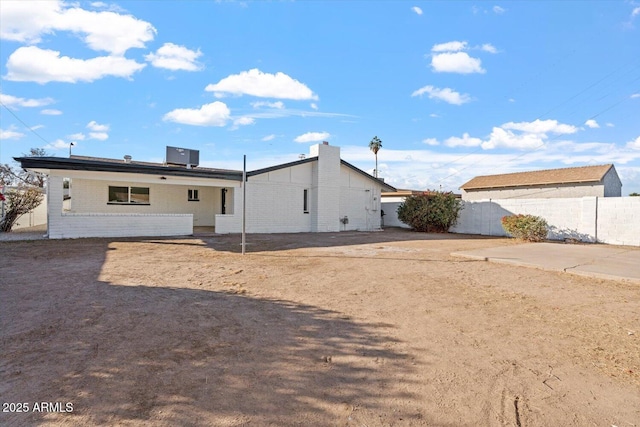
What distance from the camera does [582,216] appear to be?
51.5 ft

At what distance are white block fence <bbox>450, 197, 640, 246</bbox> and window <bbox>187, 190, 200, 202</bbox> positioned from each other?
16638mm

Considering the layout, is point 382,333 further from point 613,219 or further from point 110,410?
point 613,219

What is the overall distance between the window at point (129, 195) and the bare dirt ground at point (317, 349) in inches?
462

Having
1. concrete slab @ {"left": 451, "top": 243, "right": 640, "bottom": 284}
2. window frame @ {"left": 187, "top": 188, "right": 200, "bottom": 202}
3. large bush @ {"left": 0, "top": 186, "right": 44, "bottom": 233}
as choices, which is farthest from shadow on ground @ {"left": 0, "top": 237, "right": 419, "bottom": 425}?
window frame @ {"left": 187, "top": 188, "right": 200, "bottom": 202}

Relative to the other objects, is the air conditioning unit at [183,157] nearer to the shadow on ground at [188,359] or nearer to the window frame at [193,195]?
the window frame at [193,195]

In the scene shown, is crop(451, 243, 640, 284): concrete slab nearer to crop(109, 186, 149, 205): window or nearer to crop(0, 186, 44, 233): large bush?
crop(109, 186, 149, 205): window

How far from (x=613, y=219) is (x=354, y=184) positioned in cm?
1287

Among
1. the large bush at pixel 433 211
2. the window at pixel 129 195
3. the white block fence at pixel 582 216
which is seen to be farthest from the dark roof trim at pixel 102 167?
the white block fence at pixel 582 216

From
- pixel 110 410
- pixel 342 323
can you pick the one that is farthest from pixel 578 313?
pixel 110 410

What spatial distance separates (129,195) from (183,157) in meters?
3.52

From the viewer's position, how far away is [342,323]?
478 centimetres

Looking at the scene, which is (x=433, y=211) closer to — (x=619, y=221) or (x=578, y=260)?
(x=619, y=221)

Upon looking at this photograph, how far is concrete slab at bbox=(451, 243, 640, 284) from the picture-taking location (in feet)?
26.3

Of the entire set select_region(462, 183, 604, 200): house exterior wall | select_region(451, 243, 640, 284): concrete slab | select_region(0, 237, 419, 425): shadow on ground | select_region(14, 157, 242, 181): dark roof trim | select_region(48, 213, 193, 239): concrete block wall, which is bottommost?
select_region(0, 237, 419, 425): shadow on ground
